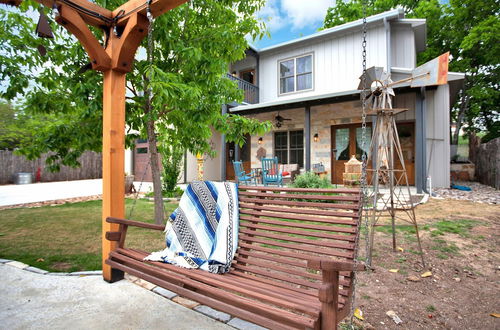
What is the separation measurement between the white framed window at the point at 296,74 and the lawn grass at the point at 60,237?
287 inches

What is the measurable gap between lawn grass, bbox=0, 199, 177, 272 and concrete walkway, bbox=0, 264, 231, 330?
39 cm

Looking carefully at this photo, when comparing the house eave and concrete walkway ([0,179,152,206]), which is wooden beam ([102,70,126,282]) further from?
the house eave

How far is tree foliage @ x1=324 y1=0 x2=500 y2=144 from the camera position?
1247cm

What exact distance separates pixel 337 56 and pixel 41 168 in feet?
49.6

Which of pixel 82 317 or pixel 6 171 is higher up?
pixel 6 171

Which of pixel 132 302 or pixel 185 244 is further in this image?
pixel 185 244

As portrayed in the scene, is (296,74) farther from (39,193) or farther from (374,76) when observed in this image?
(39,193)

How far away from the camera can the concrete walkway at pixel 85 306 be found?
1.82 meters

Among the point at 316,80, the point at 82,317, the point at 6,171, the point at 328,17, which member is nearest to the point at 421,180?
the point at 316,80

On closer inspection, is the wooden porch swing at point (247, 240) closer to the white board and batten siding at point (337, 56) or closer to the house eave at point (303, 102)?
the house eave at point (303, 102)

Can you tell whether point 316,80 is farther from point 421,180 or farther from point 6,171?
point 6,171

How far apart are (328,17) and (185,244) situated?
17.7 meters

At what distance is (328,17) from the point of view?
16.0 m

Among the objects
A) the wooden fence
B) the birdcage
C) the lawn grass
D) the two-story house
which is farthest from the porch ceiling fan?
the wooden fence
